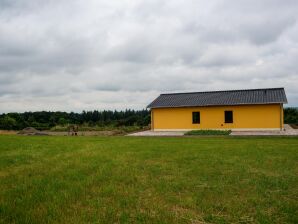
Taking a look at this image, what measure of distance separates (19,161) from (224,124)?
1925 cm

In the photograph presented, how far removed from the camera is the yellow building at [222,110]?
79.3 feet

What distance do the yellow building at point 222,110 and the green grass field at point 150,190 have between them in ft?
50.9

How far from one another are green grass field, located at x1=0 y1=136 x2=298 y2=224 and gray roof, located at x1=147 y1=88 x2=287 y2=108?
15.9m

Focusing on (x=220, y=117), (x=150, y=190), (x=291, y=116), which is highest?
(x=291, y=116)

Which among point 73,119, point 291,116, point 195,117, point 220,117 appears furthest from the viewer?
point 73,119

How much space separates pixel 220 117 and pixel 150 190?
20.8m

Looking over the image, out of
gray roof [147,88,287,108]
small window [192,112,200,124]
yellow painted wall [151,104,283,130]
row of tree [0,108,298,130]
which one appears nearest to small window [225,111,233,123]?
yellow painted wall [151,104,283,130]

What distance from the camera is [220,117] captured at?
25.8 metres

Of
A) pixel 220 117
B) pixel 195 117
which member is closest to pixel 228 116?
pixel 220 117

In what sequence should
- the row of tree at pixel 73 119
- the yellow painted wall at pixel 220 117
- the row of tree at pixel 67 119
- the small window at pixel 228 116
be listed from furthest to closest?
the row of tree at pixel 67 119, the row of tree at pixel 73 119, the small window at pixel 228 116, the yellow painted wall at pixel 220 117

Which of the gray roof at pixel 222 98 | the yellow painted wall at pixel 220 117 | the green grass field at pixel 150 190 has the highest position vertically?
the gray roof at pixel 222 98

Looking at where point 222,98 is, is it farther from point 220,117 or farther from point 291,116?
point 291,116

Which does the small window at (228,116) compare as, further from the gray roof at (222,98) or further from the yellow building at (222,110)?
the gray roof at (222,98)

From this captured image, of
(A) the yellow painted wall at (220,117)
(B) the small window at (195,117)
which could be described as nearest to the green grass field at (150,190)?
(A) the yellow painted wall at (220,117)
